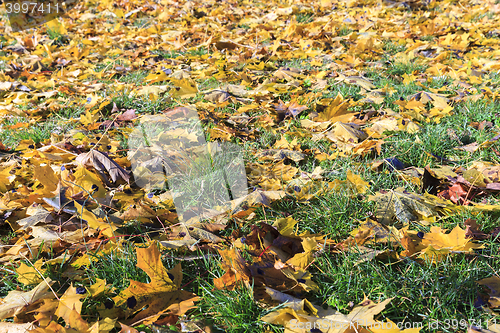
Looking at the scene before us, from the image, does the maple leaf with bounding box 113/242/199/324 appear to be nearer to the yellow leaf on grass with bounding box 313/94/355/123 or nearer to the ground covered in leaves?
the ground covered in leaves

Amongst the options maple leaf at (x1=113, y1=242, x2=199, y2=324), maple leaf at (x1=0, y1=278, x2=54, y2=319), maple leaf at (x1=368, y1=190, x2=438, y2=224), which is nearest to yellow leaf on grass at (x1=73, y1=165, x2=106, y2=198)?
maple leaf at (x1=0, y1=278, x2=54, y2=319)

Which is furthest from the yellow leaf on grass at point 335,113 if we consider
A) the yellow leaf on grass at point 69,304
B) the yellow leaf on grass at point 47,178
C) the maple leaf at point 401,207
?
the yellow leaf on grass at point 69,304

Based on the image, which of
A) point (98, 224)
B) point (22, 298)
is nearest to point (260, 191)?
point (98, 224)

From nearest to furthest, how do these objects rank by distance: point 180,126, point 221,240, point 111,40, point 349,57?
point 221,240 < point 180,126 < point 349,57 < point 111,40

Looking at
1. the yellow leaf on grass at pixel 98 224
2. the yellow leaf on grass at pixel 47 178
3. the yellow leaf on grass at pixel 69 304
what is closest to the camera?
the yellow leaf on grass at pixel 69 304

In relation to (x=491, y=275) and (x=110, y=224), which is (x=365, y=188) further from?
(x=110, y=224)

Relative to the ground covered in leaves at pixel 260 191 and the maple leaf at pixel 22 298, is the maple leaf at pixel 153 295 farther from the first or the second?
the maple leaf at pixel 22 298

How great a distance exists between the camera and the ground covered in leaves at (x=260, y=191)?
1155mm

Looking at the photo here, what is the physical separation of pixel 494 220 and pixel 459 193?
20 cm

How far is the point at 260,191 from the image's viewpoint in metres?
1.61

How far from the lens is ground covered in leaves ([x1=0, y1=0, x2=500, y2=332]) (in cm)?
116

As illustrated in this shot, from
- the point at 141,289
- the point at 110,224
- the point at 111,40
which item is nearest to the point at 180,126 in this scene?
the point at 110,224

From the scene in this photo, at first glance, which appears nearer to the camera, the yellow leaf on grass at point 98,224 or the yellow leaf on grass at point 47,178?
the yellow leaf on grass at point 98,224

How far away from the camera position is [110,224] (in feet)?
4.84
